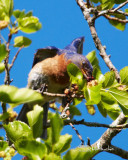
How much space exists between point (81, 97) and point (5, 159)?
860 mm

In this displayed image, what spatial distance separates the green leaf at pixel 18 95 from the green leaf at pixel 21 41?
1.29 metres

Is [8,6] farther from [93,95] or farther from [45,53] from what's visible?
[45,53]

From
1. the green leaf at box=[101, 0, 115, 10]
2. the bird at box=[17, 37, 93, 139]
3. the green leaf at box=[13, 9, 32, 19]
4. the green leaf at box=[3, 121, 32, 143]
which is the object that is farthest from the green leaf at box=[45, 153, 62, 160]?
the bird at box=[17, 37, 93, 139]

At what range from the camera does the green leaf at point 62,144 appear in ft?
5.65

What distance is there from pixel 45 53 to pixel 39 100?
3213 mm

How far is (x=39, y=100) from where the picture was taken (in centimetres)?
148

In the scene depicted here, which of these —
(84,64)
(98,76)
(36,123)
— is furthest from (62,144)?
(84,64)

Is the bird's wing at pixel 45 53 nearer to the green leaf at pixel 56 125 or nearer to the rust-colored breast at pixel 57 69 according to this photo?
the rust-colored breast at pixel 57 69

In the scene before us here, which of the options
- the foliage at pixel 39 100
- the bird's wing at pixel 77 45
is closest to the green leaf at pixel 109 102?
the foliage at pixel 39 100

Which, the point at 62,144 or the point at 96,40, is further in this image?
the point at 96,40

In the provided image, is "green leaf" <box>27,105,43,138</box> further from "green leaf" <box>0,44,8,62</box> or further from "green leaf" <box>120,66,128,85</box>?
"green leaf" <box>120,66,128,85</box>

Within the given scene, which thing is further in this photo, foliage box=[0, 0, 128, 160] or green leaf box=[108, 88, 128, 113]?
green leaf box=[108, 88, 128, 113]

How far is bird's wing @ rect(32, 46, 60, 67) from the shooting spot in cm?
455

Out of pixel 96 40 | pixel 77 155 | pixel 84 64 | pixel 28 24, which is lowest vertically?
pixel 77 155
